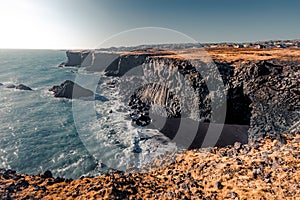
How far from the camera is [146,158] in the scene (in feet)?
105

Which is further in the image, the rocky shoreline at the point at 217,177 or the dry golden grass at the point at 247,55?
the dry golden grass at the point at 247,55

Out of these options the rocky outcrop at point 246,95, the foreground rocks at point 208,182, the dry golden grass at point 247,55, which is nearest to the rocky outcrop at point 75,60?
the dry golden grass at point 247,55

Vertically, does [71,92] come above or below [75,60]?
below

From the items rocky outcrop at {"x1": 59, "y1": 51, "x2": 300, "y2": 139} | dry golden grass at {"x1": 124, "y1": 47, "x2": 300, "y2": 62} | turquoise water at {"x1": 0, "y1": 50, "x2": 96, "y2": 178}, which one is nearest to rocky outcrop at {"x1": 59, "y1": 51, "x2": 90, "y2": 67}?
turquoise water at {"x1": 0, "y1": 50, "x2": 96, "y2": 178}

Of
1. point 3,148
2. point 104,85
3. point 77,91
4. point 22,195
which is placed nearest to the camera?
point 22,195

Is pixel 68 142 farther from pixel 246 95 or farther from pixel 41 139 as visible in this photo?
pixel 246 95

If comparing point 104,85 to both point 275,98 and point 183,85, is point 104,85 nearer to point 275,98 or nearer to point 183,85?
point 183,85

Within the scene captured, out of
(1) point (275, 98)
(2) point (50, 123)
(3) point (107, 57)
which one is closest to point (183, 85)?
(1) point (275, 98)

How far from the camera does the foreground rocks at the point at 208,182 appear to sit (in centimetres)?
1492

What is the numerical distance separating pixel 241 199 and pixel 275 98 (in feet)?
75.9

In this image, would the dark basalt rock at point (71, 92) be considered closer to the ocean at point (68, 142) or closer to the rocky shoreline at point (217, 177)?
the ocean at point (68, 142)

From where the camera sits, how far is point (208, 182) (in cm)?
1711

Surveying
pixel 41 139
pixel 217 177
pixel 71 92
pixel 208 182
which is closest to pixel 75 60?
pixel 71 92

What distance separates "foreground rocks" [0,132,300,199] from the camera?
14.9 m
